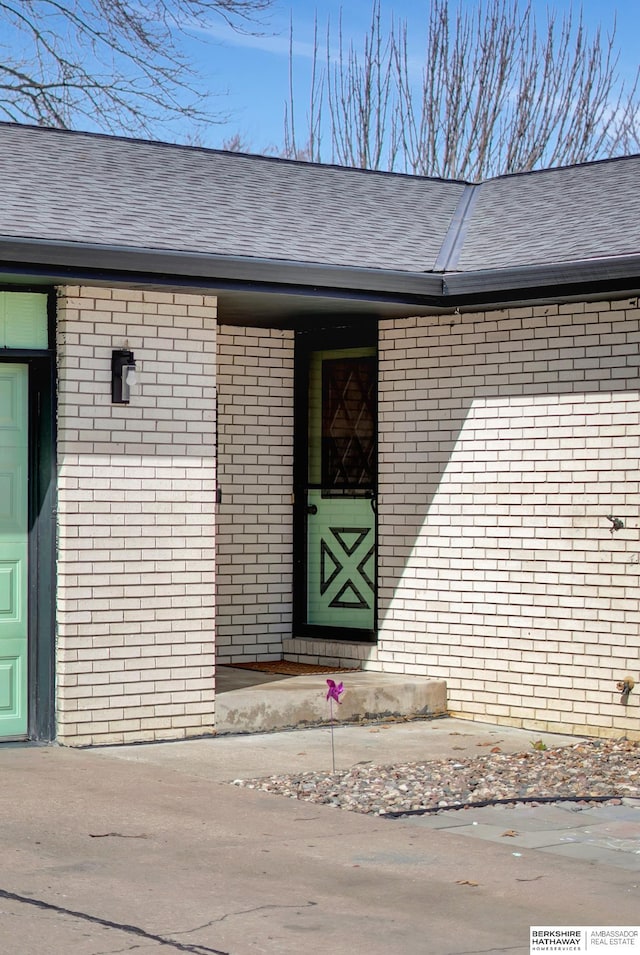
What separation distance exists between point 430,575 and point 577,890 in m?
5.15

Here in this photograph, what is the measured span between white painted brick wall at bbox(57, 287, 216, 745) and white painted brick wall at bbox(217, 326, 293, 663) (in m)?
1.89

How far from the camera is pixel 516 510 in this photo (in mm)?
10594

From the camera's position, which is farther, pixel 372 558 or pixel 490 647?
pixel 372 558

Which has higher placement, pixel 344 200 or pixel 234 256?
pixel 344 200

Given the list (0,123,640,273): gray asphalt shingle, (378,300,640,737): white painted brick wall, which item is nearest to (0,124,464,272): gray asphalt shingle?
(0,123,640,273): gray asphalt shingle

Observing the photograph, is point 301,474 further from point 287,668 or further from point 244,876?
point 244,876

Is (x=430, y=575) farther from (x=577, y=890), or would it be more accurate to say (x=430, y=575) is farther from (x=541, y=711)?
(x=577, y=890)

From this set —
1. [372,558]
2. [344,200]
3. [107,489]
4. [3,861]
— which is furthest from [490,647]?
[3,861]

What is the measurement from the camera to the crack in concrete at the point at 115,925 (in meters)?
5.14

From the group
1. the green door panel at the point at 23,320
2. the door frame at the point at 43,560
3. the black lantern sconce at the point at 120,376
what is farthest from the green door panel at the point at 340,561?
the green door panel at the point at 23,320

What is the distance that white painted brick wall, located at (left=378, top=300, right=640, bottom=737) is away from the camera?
10.1m

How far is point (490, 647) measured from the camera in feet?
35.1

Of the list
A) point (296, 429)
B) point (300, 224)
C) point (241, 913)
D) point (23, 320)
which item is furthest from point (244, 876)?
point (296, 429)

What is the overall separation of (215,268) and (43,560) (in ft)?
7.34
